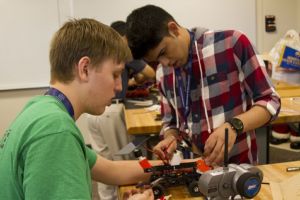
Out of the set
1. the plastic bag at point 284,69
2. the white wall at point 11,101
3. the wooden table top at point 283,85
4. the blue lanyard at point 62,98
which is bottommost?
the white wall at point 11,101

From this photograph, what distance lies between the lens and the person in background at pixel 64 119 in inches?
31.4

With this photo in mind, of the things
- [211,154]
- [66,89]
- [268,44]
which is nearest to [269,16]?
[268,44]

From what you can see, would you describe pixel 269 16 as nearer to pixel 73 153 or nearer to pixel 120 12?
pixel 120 12

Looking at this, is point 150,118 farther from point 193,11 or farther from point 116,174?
point 193,11

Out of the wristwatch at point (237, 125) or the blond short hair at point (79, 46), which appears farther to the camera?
the wristwatch at point (237, 125)

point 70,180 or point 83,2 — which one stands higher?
point 83,2

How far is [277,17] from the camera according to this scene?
5184 mm

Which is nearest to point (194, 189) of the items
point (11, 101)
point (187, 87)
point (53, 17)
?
point (187, 87)

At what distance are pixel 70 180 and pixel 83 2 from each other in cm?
406

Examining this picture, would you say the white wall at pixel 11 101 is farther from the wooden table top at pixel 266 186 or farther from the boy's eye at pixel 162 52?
the wooden table top at pixel 266 186

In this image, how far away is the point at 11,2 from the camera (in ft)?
14.4

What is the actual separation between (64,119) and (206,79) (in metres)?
0.91

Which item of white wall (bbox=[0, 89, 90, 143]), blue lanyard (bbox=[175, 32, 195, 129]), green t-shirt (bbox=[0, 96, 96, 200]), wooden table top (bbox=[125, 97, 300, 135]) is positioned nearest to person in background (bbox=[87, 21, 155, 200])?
wooden table top (bbox=[125, 97, 300, 135])

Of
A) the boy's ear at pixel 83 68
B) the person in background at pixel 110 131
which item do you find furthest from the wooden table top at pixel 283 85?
the boy's ear at pixel 83 68
